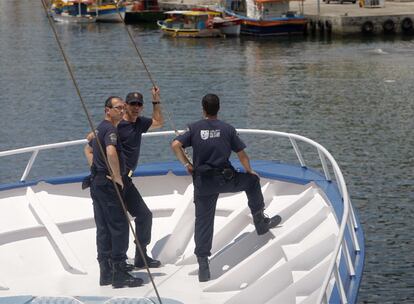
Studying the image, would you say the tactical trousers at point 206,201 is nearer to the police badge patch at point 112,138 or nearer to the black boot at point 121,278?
the black boot at point 121,278

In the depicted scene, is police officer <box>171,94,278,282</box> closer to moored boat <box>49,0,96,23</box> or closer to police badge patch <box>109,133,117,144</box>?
police badge patch <box>109,133,117,144</box>

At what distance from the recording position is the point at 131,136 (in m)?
10.8

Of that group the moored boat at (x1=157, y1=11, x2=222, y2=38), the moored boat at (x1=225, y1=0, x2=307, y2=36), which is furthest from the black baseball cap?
the moored boat at (x1=157, y1=11, x2=222, y2=38)

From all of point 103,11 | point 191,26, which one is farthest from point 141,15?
point 191,26

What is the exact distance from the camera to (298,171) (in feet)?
43.2

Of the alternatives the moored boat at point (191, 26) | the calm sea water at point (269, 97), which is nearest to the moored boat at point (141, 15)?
the calm sea water at point (269, 97)

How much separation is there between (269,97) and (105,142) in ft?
121

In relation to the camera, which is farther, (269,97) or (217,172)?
(269,97)

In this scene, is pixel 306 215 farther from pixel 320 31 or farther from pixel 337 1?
pixel 337 1

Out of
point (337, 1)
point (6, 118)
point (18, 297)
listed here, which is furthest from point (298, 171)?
point (337, 1)

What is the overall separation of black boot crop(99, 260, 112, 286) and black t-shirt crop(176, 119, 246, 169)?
1.51 m

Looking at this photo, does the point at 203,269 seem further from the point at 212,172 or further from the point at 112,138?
the point at 112,138

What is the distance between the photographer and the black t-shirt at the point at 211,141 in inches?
416

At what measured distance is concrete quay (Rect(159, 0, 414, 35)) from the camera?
7250 cm
